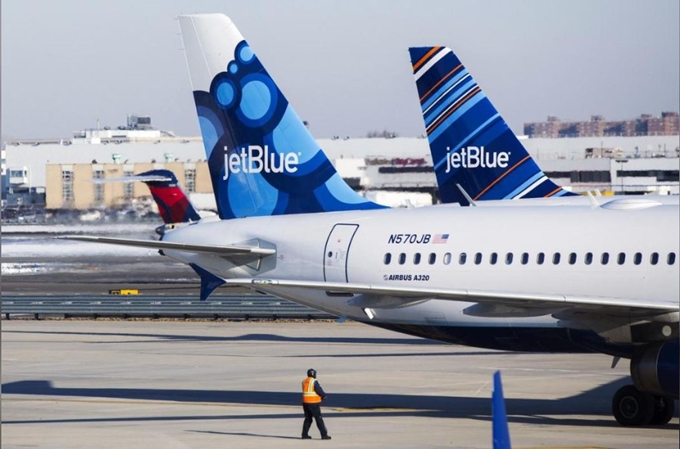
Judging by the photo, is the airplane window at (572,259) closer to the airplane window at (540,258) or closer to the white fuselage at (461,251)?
the white fuselage at (461,251)

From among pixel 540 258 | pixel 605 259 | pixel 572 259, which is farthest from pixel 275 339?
pixel 605 259

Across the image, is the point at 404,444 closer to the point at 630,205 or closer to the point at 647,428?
the point at 647,428

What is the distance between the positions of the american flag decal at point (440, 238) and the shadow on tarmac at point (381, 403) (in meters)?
3.86

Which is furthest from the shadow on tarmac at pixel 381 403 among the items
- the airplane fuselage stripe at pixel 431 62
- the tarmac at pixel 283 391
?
the airplane fuselage stripe at pixel 431 62

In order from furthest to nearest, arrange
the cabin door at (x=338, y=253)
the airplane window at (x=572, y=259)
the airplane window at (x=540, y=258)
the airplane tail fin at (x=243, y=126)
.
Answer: the airplane tail fin at (x=243, y=126), the cabin door at (x=338, y=253), the airplane window at (x=540, y=258), the airplane window at (x=572, y=259)

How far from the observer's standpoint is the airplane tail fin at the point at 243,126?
1294 inches

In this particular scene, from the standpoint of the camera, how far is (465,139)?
4194 cm

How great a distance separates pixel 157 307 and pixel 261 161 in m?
23.3

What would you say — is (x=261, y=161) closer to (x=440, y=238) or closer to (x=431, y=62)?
(x=440, y=238)

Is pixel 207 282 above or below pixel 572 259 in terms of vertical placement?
below

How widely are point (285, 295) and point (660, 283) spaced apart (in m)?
9.71

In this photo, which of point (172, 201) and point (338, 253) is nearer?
point (338, 253)

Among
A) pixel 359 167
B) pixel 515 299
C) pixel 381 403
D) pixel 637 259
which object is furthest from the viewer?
pixel 359 167

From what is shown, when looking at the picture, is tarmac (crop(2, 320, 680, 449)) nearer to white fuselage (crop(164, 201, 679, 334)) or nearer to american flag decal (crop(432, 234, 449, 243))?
white fuselage (crop(164, 201, 679, 334))
